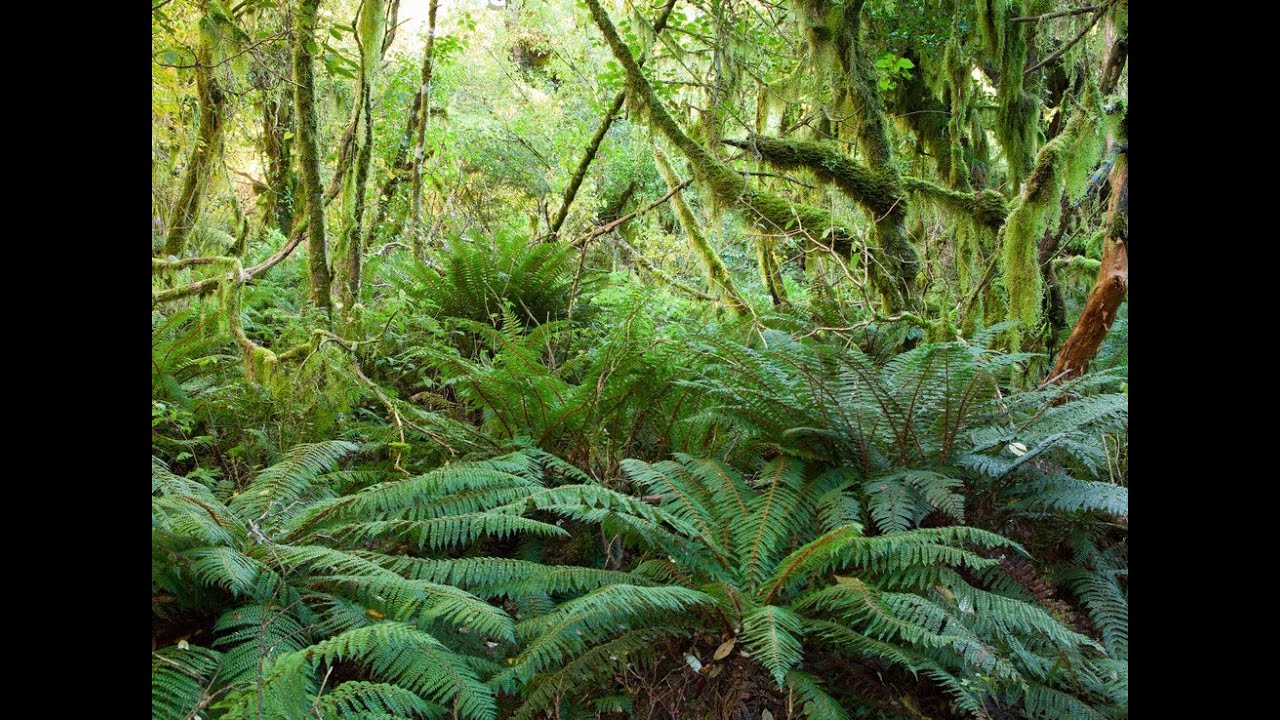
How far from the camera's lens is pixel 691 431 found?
273cm

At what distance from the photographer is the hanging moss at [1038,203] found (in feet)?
11.3

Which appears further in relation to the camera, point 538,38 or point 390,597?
point 538,38

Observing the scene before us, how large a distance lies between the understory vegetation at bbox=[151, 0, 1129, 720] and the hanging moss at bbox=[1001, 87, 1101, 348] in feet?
0.06

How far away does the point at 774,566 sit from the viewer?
1935mm

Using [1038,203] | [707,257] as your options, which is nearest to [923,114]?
[1038,203]

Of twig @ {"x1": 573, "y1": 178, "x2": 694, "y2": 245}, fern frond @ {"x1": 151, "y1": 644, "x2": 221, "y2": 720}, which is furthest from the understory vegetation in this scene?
twig @ {"x1": 573, "y1": 178, "x2": 694, "y2": 245}

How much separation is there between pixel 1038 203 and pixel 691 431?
2246 millimetres

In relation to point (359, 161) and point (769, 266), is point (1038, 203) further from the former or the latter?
point (359, 161)

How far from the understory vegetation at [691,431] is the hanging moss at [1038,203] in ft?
0.06

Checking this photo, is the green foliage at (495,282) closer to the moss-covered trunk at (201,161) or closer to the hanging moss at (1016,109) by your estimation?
the moss-covered trunk at (201,161)
